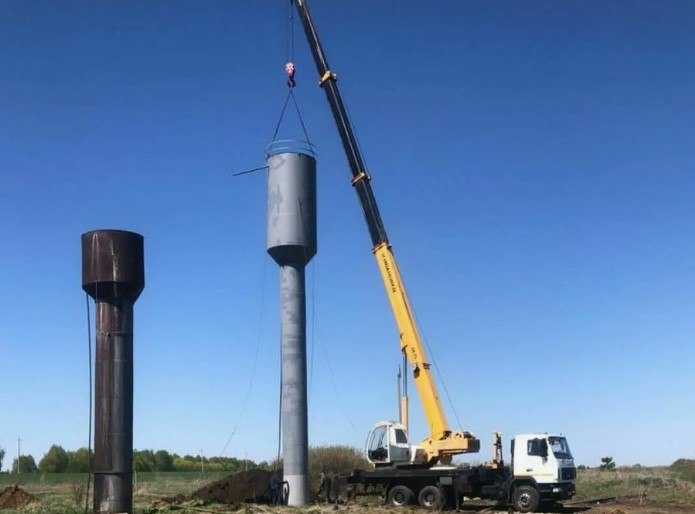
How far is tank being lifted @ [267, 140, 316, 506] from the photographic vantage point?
Result: 3406 cm

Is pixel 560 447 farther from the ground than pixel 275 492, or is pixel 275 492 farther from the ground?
pixel 560 447

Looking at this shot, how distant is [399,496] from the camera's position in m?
34.5

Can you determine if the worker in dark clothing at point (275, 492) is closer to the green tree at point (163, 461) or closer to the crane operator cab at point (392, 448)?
the crane operator cab at point (392, 448)

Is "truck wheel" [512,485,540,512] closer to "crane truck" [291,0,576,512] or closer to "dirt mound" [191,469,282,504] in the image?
"crane truck" [291,0,576,512]

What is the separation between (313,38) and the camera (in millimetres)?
37344

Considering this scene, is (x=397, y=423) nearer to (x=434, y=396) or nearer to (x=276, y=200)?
(x=434, y=396)

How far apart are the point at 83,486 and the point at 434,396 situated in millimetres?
13752

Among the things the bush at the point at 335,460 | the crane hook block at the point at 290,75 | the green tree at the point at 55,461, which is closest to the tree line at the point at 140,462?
the green tree at the point at 55,461

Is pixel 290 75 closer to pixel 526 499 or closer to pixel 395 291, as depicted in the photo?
pixel 395 291

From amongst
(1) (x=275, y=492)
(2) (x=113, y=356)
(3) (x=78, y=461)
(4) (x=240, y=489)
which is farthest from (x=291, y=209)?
(3) (x=78, y=461)

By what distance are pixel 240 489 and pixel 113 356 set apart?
37.6 ft

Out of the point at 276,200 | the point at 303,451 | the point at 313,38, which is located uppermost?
the point at 313,38

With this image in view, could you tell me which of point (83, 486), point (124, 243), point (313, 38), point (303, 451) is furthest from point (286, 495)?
point (313, 38)

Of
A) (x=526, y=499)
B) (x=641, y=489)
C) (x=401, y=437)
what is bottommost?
(x=641, y=489)
